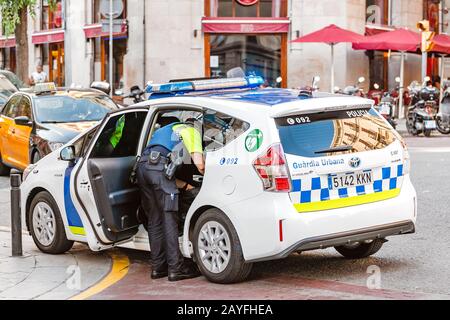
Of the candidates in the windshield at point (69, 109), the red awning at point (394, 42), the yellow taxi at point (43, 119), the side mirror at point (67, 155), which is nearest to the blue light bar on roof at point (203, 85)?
the side mirror at point (67, 155)

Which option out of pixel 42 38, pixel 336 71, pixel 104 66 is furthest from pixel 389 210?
pixel 42 38

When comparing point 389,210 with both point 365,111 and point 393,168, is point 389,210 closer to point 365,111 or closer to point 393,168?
point 393,168

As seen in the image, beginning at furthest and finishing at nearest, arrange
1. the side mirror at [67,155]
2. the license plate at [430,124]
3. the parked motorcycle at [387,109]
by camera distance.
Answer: the license plate at [430,124]
the parked motorcycle at [387,109]
the side mirror at [67,155]

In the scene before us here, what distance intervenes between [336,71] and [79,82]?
33.6 ft

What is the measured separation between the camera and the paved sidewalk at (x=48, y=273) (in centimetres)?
737

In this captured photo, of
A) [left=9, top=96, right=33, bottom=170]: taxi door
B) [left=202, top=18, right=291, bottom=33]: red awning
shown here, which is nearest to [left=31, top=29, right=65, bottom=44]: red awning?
[left=202, top=18, right=291, bottom=33]: red awning

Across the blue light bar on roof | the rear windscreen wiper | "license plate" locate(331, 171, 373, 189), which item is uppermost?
the blue light bar on roof

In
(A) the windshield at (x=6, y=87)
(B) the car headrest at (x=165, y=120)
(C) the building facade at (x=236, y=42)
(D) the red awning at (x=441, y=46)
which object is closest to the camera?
(B) the car headrest at (x=165, y=120)

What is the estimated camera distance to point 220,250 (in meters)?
7.34

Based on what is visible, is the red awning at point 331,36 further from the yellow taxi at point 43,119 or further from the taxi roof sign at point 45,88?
the taxi roof sign at point 45,88

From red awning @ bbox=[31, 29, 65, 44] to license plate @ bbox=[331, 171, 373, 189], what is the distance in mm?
30450

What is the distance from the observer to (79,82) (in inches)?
1380

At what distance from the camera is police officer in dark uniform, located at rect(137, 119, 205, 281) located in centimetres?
764

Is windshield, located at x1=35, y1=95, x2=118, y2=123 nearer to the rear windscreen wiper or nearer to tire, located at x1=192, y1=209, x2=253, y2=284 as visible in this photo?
tire, located at x1=192, y1=209, x2=253, y2=284
